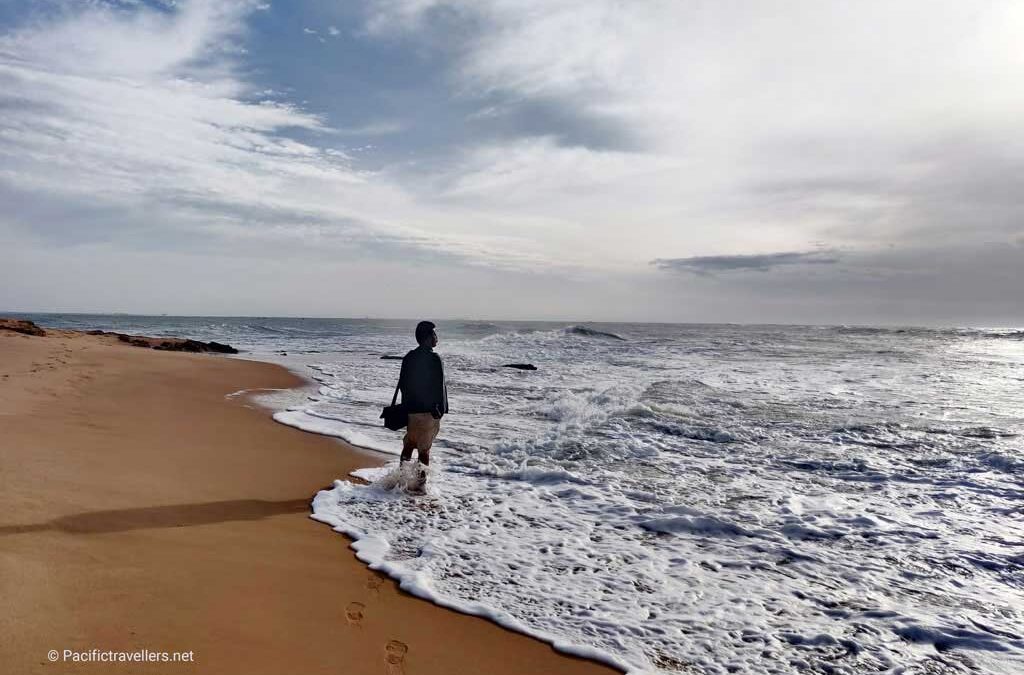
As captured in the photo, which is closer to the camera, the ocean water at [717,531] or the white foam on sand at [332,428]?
the ocean water at [717,531]

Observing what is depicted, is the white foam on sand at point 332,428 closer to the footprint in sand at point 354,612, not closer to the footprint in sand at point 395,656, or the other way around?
the footprint in sand at point 354,612

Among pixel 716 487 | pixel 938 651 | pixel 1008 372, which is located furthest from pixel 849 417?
pixel 1008 372

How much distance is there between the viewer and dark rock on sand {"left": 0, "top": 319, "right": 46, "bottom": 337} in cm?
2211

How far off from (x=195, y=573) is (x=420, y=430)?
9.65ft

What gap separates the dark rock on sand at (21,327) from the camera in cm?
2211

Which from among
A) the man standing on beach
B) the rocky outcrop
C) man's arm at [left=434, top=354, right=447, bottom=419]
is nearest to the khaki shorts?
the man standing on beach

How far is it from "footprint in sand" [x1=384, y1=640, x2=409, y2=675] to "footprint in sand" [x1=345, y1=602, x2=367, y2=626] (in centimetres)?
31

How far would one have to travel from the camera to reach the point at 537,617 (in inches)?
150

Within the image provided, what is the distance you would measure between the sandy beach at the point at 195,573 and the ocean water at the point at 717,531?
1.17ft

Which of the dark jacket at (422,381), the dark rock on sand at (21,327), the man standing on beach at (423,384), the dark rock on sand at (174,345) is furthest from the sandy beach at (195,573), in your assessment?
the dark rock on sand at (174,345)

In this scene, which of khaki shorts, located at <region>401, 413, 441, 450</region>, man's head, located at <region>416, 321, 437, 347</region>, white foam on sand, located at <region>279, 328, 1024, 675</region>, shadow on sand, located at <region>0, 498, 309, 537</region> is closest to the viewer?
white foam on sand, located at <region>279, 328, 1024, 675</region>

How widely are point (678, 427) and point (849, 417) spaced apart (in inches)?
159

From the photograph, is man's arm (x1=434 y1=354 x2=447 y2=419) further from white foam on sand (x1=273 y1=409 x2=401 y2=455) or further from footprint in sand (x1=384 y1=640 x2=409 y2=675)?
footprint in sand (x1=384 y1=640 x2=409 y2=675)

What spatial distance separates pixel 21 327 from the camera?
2291cm
